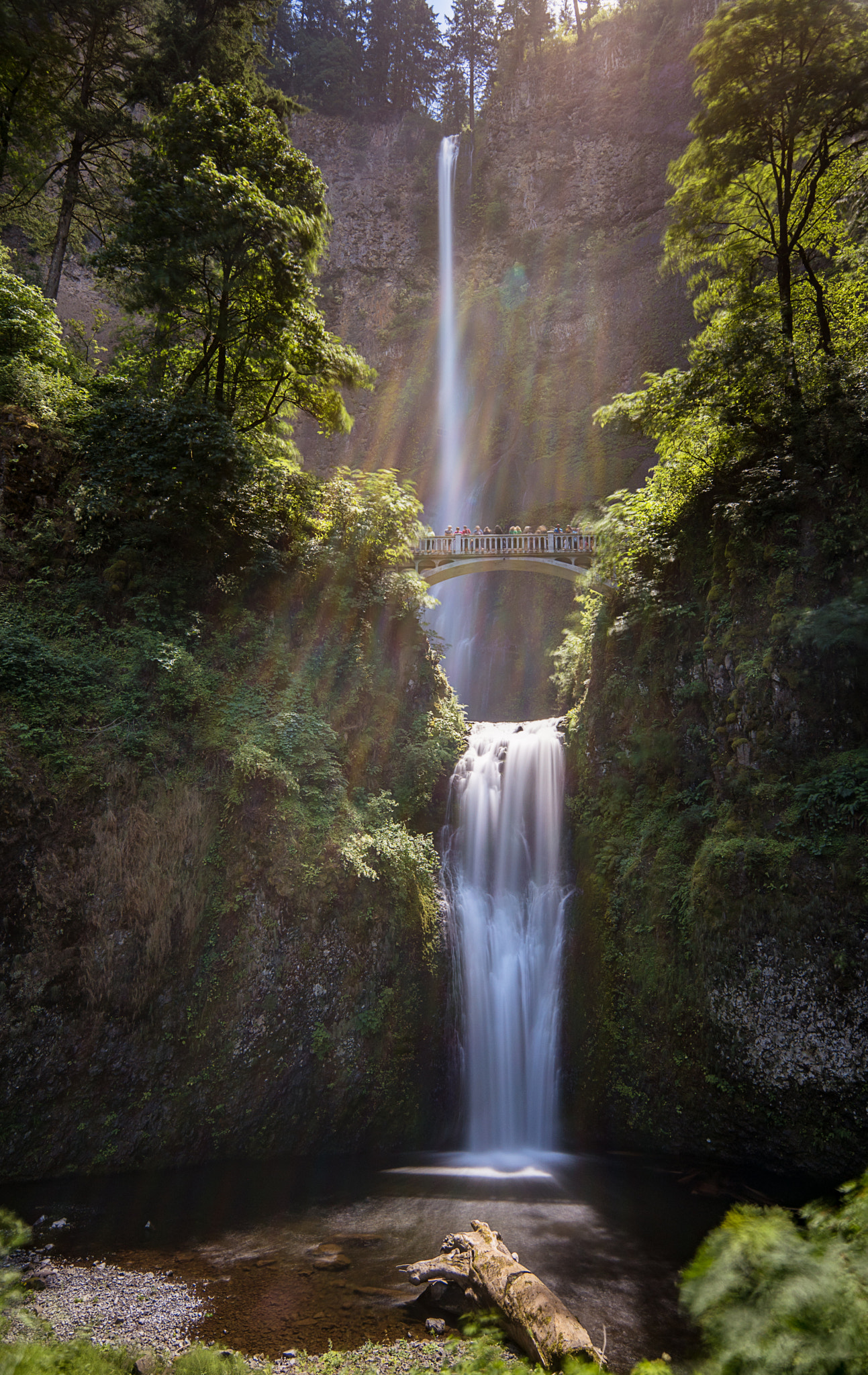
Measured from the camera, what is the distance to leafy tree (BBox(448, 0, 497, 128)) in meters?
45.3

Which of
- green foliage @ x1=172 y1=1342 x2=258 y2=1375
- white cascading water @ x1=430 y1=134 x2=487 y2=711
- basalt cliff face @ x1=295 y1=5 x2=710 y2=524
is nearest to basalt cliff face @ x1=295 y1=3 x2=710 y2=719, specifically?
basalt cliff face @ x1=295 y1=5 x2=710 y2=524

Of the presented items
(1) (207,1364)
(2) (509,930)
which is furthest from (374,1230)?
(2) (509,930)

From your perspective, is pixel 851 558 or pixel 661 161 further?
pixel 661 161

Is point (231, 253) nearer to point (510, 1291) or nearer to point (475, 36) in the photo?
point (510, 1291)

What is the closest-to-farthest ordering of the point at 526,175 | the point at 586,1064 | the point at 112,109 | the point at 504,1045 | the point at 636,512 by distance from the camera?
the point at 586,1064, the point at 504,1045, the point at 636,512, the point at 112,109, the point at 526,175

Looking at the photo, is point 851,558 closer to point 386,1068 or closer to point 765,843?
point 765,843

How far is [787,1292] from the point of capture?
2.78 m

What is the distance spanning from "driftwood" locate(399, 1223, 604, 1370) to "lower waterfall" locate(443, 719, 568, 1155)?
11.5 feet

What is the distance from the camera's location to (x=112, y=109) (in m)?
14.2

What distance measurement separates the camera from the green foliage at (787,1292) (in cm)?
252

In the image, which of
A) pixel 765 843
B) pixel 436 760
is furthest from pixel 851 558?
pixel 436 760

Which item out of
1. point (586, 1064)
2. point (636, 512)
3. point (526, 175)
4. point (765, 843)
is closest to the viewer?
point (765, 843)

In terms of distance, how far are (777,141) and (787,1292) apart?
16754mm

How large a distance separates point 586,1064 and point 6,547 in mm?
11939
